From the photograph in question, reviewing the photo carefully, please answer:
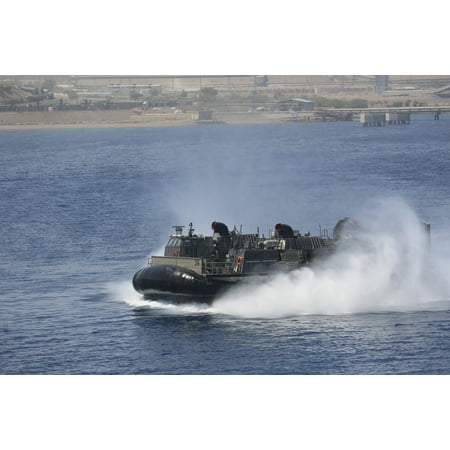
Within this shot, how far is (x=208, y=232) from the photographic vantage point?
73000 mm

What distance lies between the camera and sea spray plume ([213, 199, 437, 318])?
59.1 metres

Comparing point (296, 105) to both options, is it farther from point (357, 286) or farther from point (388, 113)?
point (357, 286)

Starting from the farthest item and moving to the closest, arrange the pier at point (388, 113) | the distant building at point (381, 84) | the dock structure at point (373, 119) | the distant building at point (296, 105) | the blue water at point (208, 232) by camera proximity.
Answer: the dock structure at point (373, 119)
the distant building at point (296, 105)
the pier at point (388, 113)
the distant building at point (381, 84)
the blue water at point (208, 232)

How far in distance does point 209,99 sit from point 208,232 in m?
7.05

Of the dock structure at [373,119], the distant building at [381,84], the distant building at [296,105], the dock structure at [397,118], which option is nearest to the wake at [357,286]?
the distant building at [381,84]

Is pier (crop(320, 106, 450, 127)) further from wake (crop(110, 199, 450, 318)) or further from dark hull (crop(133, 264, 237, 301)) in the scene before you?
dark hull (crop(133, 264, 237, 301))

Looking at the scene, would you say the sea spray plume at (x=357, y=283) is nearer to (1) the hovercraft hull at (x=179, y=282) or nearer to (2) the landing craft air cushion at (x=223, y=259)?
(2) the landing craft air cushion at (x=223, y=259)

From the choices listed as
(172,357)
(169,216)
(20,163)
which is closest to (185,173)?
(169,216)

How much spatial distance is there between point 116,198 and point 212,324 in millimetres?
25855

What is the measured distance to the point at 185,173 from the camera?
8350cm

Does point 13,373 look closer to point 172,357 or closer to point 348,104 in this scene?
point 172,357

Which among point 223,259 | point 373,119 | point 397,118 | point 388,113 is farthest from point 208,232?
point 397,118

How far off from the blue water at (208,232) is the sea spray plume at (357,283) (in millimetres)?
89

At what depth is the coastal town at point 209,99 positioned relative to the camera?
66625mm
